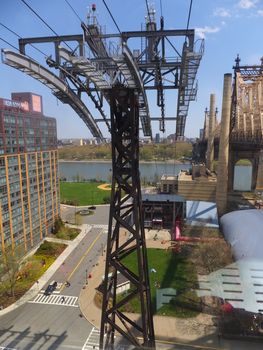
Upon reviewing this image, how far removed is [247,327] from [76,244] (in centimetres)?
1159

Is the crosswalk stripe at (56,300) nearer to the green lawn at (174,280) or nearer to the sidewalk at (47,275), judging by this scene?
the sidewalk at (47,275)

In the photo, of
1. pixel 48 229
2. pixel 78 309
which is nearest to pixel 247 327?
pixel 78 309

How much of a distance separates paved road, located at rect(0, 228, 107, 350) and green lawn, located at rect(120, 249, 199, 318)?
6.53ft

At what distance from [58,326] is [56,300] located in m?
1.79

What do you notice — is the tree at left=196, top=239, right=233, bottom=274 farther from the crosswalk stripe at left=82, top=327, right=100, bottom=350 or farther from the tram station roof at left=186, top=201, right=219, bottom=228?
the crosswalk stripe at left=82, top=327, right=100, bottom=350

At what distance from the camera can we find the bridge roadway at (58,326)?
8500 millimetres

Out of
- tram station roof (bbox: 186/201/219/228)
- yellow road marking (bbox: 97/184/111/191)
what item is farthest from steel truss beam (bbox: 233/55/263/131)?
yellow road marking (bbox: 97/184/111/191)

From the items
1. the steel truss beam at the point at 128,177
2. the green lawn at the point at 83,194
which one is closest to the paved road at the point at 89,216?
the green lawn at the point at 83,194

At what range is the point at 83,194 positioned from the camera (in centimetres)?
3472

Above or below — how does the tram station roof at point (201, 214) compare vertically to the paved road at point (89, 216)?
above

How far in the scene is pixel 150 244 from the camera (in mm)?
16906

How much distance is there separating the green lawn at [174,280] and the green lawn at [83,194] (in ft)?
50.9

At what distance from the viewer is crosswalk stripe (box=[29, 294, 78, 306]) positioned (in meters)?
11.3

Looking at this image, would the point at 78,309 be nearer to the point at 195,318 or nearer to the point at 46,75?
the point at 195,318
